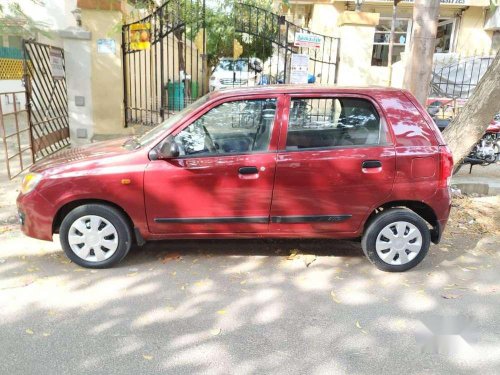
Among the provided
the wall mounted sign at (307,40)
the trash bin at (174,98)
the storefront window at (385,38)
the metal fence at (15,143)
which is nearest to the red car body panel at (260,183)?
the metal fence at (15,143)

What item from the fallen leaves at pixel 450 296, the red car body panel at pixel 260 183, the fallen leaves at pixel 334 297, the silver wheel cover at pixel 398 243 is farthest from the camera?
the silver wheel cover at pixel 398 243

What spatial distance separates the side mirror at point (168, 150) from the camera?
159 inches

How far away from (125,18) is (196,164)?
572 centimetres

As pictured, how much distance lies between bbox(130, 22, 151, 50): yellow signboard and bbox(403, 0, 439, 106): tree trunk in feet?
15.0

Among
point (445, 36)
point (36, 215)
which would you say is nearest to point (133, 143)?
point (36, 215)

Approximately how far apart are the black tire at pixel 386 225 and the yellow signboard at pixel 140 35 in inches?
229

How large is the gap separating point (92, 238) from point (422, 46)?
16.2 ft

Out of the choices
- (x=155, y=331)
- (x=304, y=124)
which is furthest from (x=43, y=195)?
(x=304, y=124)

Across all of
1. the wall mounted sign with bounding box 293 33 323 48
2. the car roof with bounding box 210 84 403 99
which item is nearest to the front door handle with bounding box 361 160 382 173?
the car roof with bounding box 210 84 403 99

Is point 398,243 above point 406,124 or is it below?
below

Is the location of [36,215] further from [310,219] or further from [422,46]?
[422,46]

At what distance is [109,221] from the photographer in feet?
13.7

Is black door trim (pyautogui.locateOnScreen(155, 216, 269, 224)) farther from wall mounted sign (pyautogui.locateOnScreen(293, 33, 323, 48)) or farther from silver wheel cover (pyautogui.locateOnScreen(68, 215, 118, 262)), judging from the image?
wall mounted sign (pyautogui.locateOnScreen(293, 33, 323, 48))

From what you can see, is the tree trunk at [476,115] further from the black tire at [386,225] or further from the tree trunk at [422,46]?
the black tire at [386,225]
